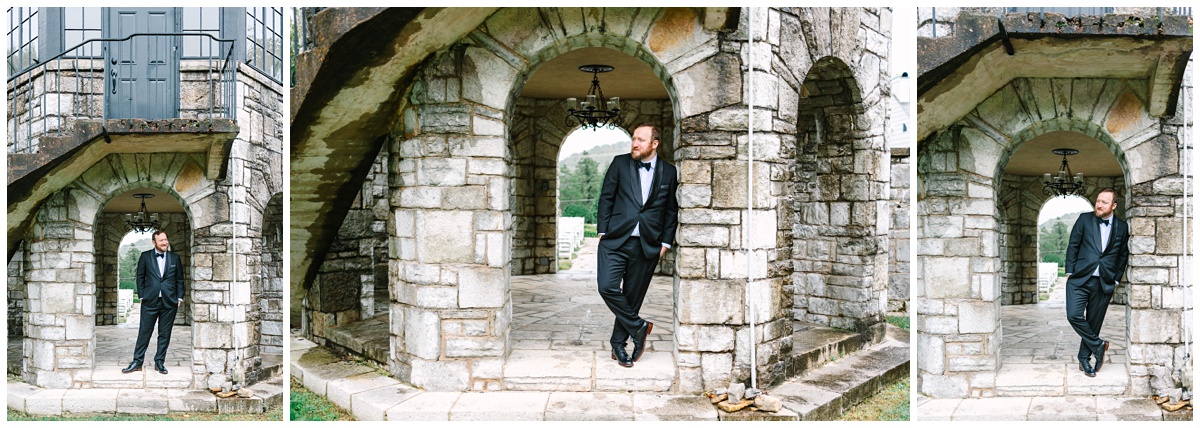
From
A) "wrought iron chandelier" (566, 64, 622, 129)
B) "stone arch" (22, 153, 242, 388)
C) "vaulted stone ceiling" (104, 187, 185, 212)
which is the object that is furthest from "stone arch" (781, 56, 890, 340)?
"vaulted stone ceiling" (104, 187, 185, 212)

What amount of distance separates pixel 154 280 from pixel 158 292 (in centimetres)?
14

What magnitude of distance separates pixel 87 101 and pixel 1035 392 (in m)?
8.95

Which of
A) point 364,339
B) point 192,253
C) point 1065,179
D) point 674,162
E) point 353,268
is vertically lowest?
point 364,339

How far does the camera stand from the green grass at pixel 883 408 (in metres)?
5.49

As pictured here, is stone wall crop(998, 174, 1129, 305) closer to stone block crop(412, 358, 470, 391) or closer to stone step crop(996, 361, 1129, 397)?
stone step crop(996, 361, 1129, 397)

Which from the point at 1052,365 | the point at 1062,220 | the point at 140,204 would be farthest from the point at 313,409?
the point at 1062,220

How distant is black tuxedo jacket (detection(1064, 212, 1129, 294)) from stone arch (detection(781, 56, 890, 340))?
1.49m

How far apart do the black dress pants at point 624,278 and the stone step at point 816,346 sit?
3.95 feet

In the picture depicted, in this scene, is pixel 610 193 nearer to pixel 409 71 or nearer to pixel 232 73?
pixel 409 71

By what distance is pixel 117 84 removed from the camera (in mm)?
7809

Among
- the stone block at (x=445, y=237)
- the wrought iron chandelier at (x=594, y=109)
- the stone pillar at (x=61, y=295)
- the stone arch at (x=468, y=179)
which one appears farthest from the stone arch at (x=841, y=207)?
the stone pillar at (x=61, y=295)

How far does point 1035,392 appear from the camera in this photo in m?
5.98

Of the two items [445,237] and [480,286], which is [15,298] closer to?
[445,237]

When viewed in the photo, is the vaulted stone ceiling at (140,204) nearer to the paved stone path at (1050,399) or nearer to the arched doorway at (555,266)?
the arched doorway at (555,266)
